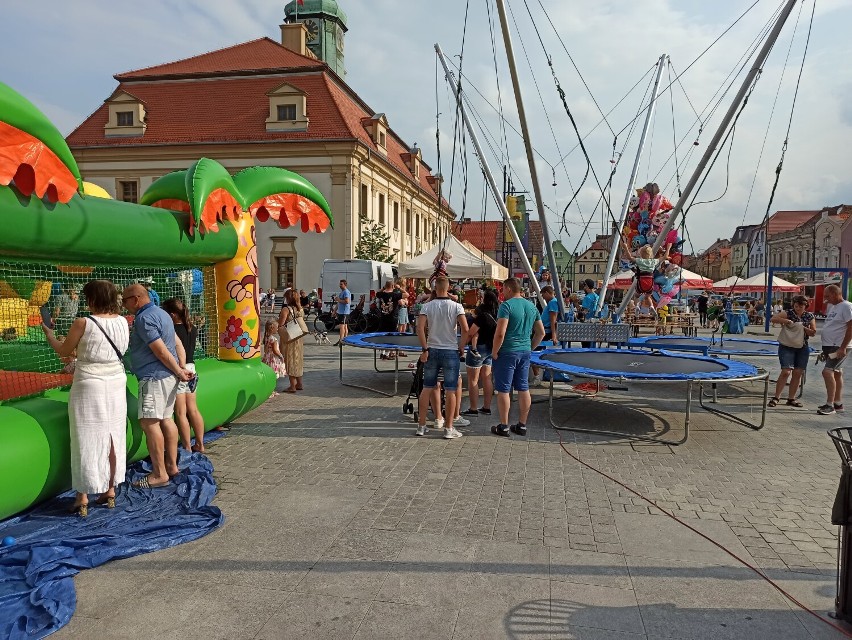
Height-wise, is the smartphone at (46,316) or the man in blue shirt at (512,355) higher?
the smartphone at (46,316)

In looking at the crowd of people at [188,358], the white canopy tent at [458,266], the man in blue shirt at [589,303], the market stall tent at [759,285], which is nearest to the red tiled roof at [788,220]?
the market stall tent at [759,285]

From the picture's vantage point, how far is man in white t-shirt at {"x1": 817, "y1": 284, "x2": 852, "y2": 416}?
7707mm

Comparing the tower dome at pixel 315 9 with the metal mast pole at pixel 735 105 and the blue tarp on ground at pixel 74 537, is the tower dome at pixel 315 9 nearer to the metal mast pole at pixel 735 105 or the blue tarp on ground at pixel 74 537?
the metal mast pole at pixel 735 105

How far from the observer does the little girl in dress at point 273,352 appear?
29.3 feet

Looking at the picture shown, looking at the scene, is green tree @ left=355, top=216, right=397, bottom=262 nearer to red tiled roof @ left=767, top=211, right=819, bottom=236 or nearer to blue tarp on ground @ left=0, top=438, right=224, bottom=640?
blue tarp on ground @ left=0, top=438, right=224, bottom=640

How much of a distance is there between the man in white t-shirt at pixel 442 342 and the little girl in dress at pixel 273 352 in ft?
10.5

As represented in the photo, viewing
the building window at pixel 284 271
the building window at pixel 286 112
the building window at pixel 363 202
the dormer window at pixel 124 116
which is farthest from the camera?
the dormer window at pixel 124 116

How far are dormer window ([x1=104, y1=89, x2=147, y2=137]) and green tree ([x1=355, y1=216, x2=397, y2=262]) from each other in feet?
39.9

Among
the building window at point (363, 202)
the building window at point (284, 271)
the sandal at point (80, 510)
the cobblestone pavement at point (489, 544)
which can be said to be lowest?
the cobblestone pavement at point (489, 544)

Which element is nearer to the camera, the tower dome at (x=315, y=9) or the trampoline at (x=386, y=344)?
the trampoline at (x=386, y=344)

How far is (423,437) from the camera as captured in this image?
6.56 meters

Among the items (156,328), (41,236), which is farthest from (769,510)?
(41,236)

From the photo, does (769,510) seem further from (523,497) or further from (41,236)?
(41,236)

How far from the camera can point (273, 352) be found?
29.6 ft
